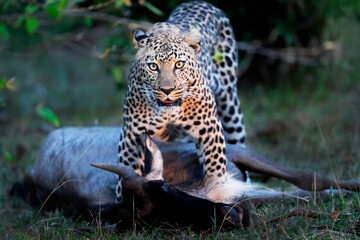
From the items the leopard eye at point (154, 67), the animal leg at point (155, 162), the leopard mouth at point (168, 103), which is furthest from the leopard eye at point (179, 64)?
the animal leg at point (155, 162)

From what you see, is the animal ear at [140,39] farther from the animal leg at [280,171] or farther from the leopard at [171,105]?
the animal leg at [280,171]

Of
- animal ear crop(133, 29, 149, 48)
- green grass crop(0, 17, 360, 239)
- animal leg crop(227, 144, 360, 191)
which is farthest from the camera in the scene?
animal leg crop(227, 144, 360, 191)

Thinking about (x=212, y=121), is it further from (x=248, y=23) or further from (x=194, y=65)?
(x=248, y=23)

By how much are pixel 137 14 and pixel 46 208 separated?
400 cm

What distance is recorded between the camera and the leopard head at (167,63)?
436 cm

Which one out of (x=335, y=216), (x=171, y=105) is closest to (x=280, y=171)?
(x=335, y=216)

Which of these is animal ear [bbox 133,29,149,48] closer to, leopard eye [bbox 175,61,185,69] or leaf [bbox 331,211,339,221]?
leopard eye [bbox 175,61,185,69]

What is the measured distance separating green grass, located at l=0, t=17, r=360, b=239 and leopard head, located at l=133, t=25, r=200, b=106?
979 millimetres

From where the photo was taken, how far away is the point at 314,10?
347 inches

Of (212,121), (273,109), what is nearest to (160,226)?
(212,121)

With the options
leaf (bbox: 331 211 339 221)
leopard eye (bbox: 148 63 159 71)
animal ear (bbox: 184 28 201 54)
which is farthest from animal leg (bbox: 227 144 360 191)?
leopard eye (bbox: 148 63 159 71)

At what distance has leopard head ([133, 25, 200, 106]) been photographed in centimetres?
436

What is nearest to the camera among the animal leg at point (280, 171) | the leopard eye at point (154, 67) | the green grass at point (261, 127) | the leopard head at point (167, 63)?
the green grass at point (261, 127)

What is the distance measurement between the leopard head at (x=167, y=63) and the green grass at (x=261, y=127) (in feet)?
3.21
